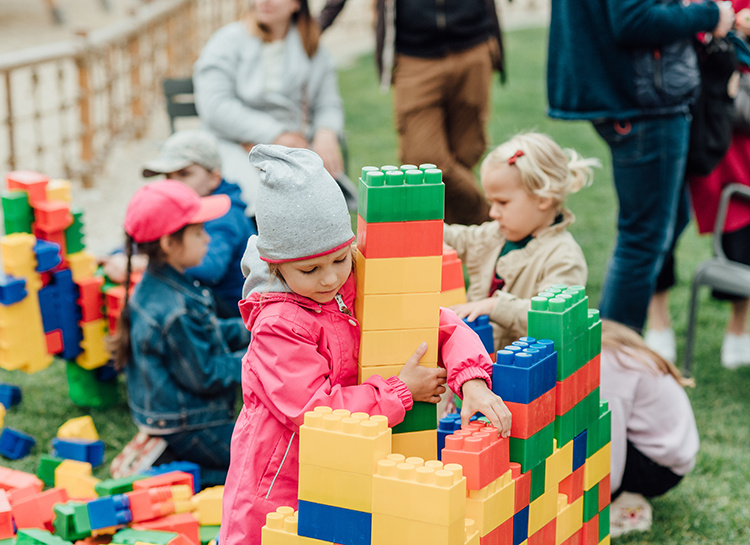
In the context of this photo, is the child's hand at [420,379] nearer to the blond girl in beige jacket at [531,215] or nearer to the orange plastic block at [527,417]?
the orange plastic block at [527,417]

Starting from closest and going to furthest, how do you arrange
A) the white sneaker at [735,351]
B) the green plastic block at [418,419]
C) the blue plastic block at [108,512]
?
the green plastic block at [418,419] < the blue plastic block at [108,512] < the white sneaker at [735,351]

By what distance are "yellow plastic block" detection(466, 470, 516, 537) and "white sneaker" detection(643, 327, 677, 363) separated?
9.28 ft

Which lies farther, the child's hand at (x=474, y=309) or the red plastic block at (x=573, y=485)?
the child's hand at (x=474, y=309)

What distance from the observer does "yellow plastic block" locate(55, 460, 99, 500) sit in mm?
3080

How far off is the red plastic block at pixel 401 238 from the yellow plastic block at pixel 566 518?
64cm

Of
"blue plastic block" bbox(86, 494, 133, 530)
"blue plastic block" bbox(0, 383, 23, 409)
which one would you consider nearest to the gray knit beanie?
"blue plastic block" bbox(86, 494, 133, 530)

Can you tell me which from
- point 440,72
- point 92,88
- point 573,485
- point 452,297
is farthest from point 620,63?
point 92,88

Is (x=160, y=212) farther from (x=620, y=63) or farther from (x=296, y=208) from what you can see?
(x=620, y=63)

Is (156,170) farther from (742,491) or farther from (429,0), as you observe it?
(742,491)

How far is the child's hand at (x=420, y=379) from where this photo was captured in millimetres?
1875

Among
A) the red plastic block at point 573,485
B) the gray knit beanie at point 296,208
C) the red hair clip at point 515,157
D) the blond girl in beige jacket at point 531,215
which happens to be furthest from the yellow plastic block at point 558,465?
the red hair clip at point 515,157

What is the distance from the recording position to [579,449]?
2088 mm

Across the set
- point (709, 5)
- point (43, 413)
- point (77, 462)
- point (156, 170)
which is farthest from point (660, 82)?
point (43, 413)

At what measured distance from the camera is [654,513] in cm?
312
